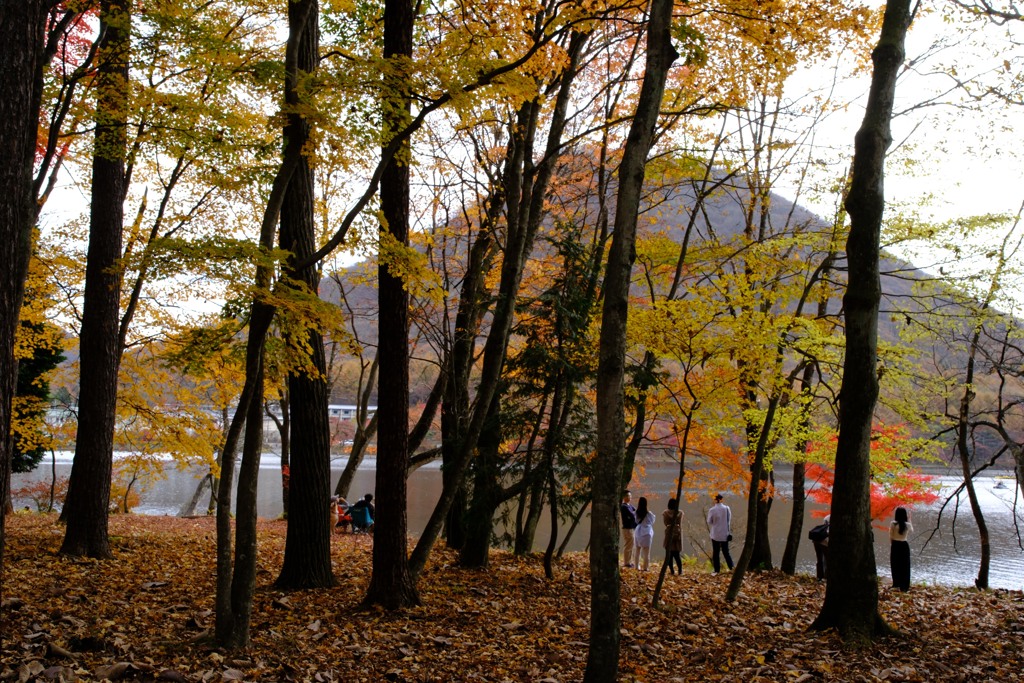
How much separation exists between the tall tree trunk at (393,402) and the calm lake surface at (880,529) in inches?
358

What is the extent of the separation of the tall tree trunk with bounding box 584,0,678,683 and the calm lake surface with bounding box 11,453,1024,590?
923 centimetres

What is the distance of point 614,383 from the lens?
181 inches

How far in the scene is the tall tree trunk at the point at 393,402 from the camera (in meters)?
6.82

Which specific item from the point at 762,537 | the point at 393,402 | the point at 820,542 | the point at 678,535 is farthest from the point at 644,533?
the point at 393,402

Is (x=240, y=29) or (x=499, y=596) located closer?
(x=499, y=596)

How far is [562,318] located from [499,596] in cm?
365

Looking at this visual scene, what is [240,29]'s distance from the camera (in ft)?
29.4

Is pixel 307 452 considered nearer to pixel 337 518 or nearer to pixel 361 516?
pixel 361 516

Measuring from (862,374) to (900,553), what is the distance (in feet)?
20.1

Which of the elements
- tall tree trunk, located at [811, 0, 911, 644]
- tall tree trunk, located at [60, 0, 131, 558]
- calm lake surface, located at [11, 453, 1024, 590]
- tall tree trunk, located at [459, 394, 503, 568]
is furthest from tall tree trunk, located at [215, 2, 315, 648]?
calm lake surface, located at [11, 453, 1024, 590]

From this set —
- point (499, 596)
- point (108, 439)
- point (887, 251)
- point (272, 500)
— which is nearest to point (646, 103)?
point (499, 596)

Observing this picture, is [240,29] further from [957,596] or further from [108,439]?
[957,596]

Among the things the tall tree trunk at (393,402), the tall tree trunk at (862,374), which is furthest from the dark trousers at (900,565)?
the tall tree trunk at (393,402)

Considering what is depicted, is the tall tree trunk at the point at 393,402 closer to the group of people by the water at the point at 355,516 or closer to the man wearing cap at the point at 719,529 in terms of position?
the group of people by the water at the point at 355,516
